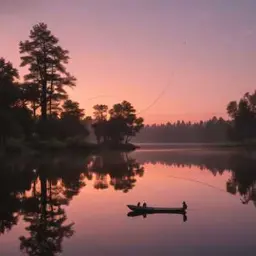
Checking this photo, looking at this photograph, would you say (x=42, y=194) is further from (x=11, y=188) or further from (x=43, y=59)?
(x=43, y=59)

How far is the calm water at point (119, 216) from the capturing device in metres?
15.2

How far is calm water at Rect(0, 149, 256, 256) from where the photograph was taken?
50.0ft

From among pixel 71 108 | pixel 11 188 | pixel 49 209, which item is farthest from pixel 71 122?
pixel 49 209

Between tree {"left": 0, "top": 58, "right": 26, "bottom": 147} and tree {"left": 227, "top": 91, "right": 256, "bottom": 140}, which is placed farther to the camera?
tree {"left": 227, "top": 91, "right": 256, "bottom": 140}

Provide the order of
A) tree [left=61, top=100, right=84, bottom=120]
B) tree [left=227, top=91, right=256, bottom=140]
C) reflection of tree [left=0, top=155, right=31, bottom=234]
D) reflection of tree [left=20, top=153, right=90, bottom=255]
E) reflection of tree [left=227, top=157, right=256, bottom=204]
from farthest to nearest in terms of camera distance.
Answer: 1. tree [left=227, top=91, right=256, bottom=140]
2. tree [left=61, top=100, right=84, bottom=120]
3. reflection of tree [left=227, top=157, right=256, bottom=204]
4. reflection of tree [left=0, top=155, right=31, bottom=234]
5. reflection of tree [left=20, top=153, right=90, bottom=255]

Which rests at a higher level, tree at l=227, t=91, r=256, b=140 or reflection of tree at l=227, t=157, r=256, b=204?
tree at l=227, t=91, r=256, b=140

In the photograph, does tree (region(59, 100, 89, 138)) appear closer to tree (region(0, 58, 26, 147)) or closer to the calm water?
tree (region(0, 58, 26, 147))

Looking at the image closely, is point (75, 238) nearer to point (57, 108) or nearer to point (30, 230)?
point (30, 230)

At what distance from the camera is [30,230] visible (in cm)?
1761

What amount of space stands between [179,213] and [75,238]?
252 inches

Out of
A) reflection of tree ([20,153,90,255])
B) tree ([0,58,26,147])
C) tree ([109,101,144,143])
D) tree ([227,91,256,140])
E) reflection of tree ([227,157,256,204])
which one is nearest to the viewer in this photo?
reflection of tree ([20,153,90,255])

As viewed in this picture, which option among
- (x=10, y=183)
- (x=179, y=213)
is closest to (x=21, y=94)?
(x=10, y=183)

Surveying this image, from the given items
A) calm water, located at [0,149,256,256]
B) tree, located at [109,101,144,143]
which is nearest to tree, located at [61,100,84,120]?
tree, located at [109,101,144,143]

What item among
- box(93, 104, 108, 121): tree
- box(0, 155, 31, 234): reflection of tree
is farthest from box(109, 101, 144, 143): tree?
box(0, 155, 31, 234): reflection of tree
